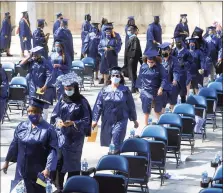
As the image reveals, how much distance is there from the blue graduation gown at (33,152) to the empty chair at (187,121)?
205 inches

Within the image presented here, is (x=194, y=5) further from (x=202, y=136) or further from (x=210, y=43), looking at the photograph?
(x=202, y=136)

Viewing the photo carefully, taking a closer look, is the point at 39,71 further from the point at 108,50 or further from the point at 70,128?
the point at 108,50

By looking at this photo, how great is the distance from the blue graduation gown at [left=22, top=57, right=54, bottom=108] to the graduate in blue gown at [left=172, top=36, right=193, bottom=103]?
126 inches

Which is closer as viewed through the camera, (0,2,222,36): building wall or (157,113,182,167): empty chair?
(157,113,182,167): empty chair

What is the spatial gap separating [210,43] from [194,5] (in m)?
15.3

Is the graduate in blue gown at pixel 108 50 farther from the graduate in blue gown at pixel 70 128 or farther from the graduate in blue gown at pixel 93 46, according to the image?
the graduate in blue gown at pixel 70 128

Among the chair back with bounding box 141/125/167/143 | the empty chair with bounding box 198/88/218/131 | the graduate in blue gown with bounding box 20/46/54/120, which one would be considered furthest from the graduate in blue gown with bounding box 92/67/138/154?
the empty chair with bounding box 198/88/218/131

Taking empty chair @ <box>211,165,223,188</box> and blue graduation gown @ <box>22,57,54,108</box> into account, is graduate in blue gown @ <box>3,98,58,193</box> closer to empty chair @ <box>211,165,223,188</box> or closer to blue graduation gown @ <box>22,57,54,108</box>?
empty chair @ <box>211,165,223,188</box>

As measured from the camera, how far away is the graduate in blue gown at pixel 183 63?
805 inches

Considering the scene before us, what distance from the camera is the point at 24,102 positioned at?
67.9 feet

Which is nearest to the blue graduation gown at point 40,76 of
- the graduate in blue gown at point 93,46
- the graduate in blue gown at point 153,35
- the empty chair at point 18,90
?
the empty chair at point 18,90

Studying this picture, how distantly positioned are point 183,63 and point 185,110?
143 inches

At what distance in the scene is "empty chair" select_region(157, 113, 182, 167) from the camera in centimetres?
1596

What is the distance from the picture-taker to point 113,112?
1521 cm
